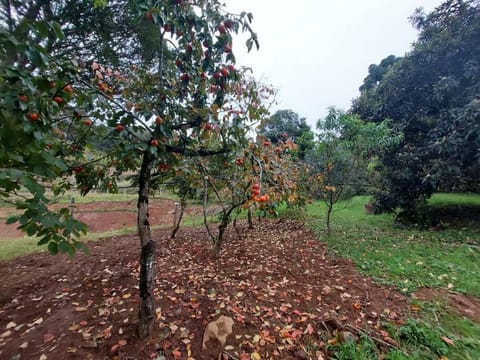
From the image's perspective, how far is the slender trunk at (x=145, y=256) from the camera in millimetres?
1828

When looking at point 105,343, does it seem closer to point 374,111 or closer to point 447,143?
point 447,143

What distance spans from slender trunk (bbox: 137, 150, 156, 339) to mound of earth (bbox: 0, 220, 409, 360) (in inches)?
5.9

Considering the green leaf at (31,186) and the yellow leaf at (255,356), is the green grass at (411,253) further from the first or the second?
the green leaf at (31,186)

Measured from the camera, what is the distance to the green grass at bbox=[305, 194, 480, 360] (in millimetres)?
1906

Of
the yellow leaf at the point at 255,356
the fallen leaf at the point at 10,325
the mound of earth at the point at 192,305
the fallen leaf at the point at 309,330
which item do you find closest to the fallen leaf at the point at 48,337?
the mound of earth at the point at 192,305

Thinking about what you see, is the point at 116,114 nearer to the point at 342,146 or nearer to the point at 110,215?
the point at 342,146

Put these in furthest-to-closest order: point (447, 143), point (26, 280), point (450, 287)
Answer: point (447, 143), point (26, 280), point (450, 287)

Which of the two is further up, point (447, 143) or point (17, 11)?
point (17, 11)

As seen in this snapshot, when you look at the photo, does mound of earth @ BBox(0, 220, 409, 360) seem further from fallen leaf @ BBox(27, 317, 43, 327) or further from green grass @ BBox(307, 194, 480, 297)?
green grass @ BBox(307, 194, 480, 297)

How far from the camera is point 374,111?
22.4 ft

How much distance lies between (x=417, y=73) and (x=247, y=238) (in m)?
6.22

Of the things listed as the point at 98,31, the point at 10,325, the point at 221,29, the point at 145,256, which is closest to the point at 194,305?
the point at 145,256

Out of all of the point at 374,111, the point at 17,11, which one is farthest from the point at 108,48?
A: the point at 374,111

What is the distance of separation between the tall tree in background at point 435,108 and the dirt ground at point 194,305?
11.4ft
